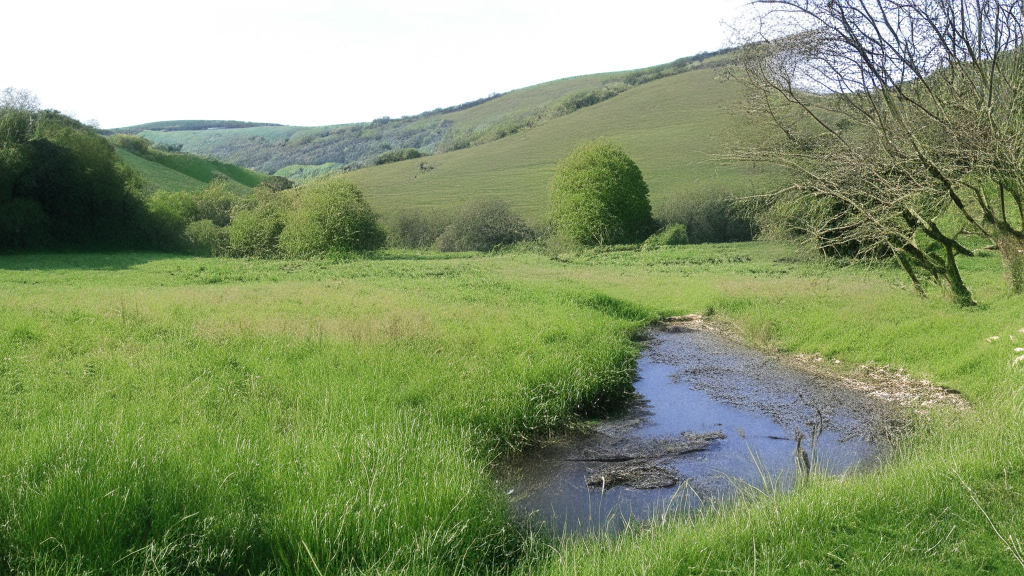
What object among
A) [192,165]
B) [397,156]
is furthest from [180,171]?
[397,156]

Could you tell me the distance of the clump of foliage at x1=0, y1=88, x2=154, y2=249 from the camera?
31611 millimetres

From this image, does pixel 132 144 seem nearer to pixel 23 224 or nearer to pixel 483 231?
pixel 23 224

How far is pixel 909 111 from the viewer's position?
10758mm

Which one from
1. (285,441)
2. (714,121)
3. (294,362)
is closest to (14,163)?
(294,362)

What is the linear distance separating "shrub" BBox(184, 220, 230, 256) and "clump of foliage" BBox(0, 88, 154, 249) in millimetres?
2109

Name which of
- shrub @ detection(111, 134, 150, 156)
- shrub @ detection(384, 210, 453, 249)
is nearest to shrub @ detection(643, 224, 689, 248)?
shrub @ detection(384, 210, 453, 249)

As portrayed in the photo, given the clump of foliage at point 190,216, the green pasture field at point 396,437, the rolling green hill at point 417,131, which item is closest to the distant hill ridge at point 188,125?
the rolling green hill at point 417,131

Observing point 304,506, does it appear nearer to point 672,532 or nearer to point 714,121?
point 672,532

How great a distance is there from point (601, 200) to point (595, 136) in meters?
26.9

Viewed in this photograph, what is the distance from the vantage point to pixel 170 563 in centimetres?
452

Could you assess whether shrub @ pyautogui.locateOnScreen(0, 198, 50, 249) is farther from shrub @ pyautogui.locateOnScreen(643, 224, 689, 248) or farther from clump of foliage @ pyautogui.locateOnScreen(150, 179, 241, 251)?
shrub @ pyautogui.locateOnScreen(643, 224, 689, 248)

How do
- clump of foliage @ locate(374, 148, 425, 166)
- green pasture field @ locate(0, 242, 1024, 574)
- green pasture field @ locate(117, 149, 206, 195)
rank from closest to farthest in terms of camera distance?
green pasture field @ locate(0, 242, 1024, 574) → green pasture field @ locate(117, 149, 206, 195) → clump of foliage @ locate(374, 148, 425, 166)

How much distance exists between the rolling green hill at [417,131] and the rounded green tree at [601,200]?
132 ft

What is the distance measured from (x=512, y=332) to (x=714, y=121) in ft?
174
